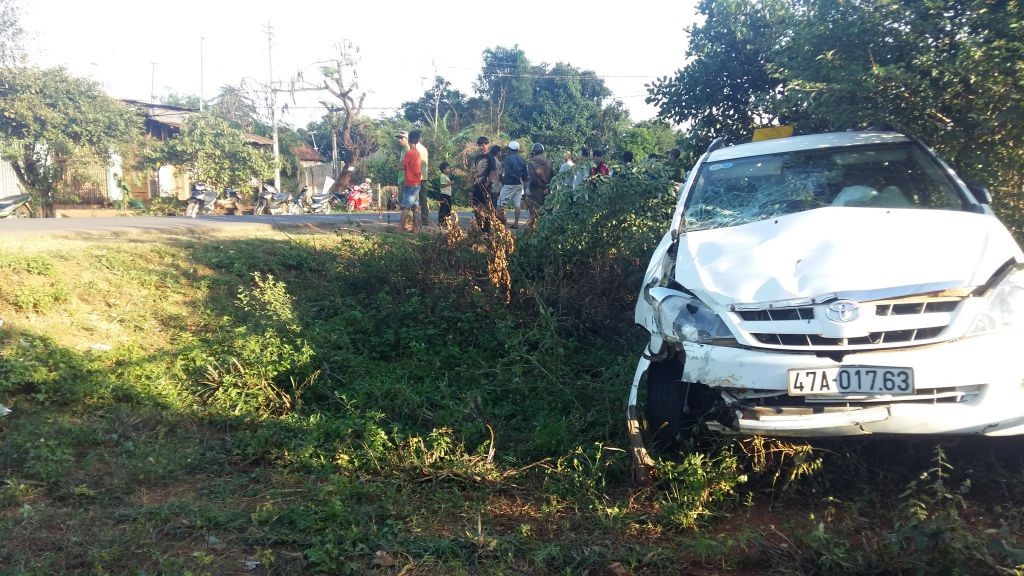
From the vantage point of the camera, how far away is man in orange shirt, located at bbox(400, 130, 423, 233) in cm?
1034

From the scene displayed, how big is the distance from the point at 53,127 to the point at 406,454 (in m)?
20.1

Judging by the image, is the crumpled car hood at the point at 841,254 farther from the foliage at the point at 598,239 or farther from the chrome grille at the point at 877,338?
the foliage at the point at 598,239

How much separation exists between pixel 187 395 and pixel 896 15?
610cm

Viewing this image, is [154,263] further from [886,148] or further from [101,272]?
[886,148]

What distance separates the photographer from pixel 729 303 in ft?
12.1

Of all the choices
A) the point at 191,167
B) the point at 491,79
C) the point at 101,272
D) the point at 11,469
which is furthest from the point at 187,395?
the point at 491,79

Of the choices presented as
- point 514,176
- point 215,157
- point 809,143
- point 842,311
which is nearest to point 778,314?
point 842,311

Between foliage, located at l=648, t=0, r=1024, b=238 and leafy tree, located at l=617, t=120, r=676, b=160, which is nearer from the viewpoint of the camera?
foliage, located at l=648, t=0, r=1024, b=238

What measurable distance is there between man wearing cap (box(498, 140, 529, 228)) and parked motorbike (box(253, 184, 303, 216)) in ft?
35.3

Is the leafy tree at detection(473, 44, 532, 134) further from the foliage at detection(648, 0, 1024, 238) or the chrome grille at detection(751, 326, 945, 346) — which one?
the chrome grille at detection(751, 326, 945, 346)

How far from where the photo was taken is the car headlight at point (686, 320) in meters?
3.68

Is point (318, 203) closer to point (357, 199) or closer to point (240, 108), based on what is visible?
point (357, 199)

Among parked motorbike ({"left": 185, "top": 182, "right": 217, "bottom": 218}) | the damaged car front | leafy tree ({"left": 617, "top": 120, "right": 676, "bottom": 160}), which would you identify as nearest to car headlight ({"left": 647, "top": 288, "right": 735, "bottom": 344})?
the damaged car front

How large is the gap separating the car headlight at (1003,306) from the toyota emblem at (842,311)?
19.1 inches
